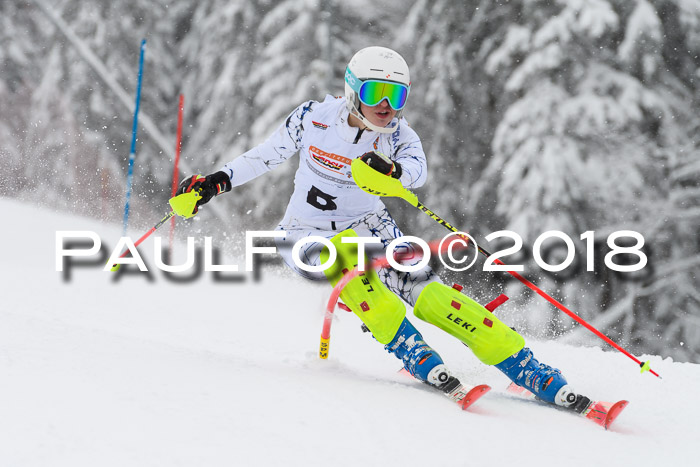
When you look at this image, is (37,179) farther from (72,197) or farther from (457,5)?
(457,5)

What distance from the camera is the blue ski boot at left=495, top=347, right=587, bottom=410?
3650 millimetres

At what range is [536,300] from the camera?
36.1ft

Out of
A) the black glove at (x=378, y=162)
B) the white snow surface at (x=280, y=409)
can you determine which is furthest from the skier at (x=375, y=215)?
the white snow surface at (x=280, y=409)

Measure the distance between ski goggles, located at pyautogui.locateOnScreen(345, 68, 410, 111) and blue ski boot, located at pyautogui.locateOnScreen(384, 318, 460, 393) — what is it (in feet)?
3.98

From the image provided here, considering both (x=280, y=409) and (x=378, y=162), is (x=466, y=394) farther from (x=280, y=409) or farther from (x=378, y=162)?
(x=378, y=162)

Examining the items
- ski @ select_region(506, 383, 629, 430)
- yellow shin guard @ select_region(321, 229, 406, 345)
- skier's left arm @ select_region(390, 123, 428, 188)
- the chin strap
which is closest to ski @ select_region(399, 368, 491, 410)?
yellow shin guard @ select_region(321, 229, 406, 345)

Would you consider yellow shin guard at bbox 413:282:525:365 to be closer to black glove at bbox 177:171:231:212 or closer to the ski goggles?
the ski goggles

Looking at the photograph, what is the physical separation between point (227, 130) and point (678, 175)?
34.5ft

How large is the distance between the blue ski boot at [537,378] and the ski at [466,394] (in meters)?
0.39

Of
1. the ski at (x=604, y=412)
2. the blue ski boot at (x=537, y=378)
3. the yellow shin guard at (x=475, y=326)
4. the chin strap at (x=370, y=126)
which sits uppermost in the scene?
the chin strap at (x=370, y=126)

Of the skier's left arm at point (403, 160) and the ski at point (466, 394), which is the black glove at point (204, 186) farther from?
the ski at point (466, 394)

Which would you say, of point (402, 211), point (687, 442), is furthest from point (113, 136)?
point (687, 442)

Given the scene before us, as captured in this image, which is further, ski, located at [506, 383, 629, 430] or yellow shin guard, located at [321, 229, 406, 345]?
yellow shin guard, located at [321, 229, 406, 345]

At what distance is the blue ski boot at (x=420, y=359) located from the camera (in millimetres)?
3572
